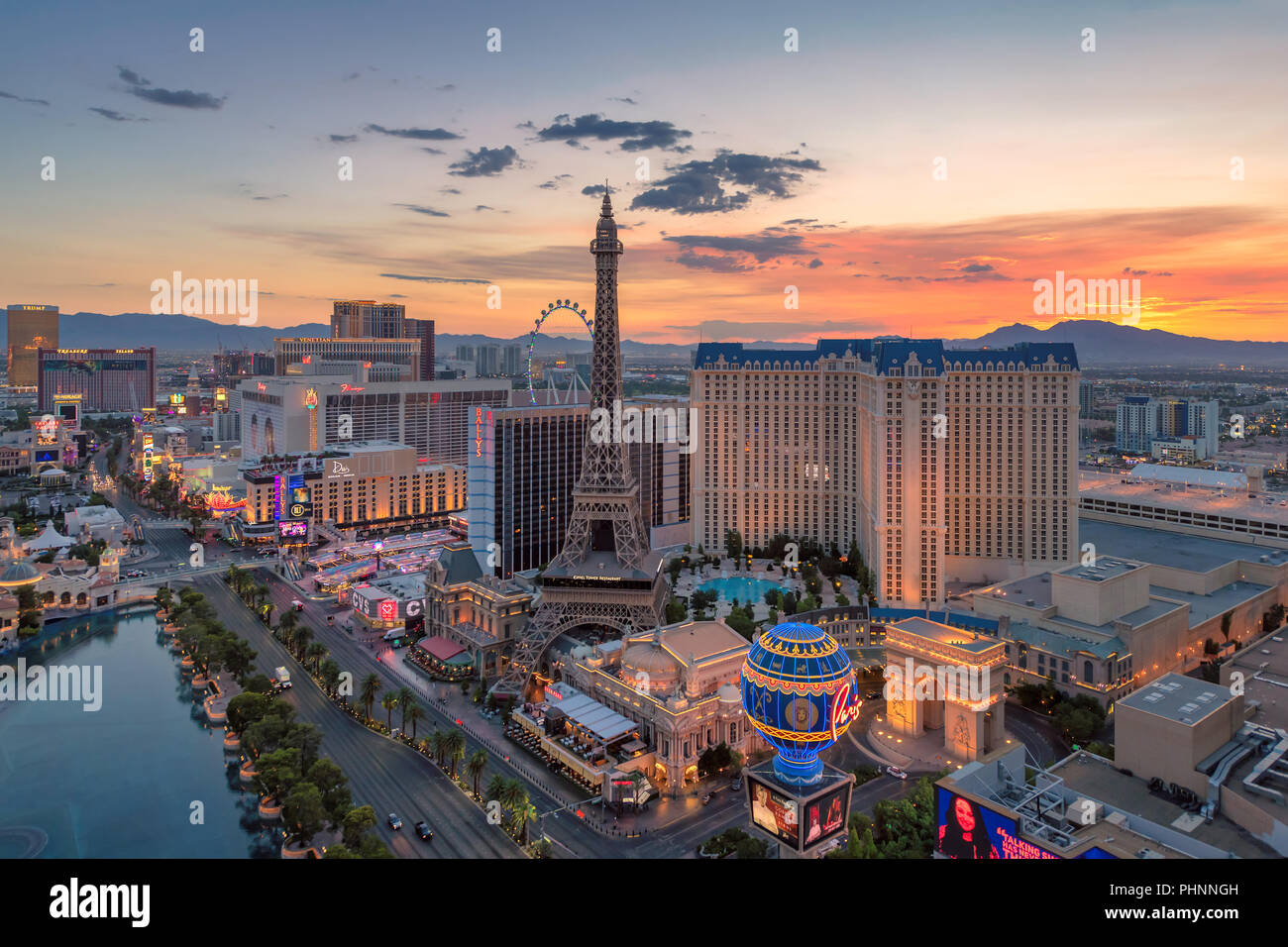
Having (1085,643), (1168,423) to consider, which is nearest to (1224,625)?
(1085,643)

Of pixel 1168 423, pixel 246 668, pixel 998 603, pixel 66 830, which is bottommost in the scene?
pixel 66 830

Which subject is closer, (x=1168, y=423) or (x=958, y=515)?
(x=958, y=515)

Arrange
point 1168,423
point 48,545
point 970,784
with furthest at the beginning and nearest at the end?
point 1168,423
point 48,545
point 970,784

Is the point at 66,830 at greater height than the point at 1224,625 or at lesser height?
lesser

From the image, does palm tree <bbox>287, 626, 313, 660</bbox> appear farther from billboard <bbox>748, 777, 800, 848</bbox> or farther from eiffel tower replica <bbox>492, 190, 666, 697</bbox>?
billboard <bbox>748, 777, 800, 848</bbox>

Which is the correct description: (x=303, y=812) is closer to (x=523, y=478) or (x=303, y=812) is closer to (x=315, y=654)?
(x=315, y=654)
